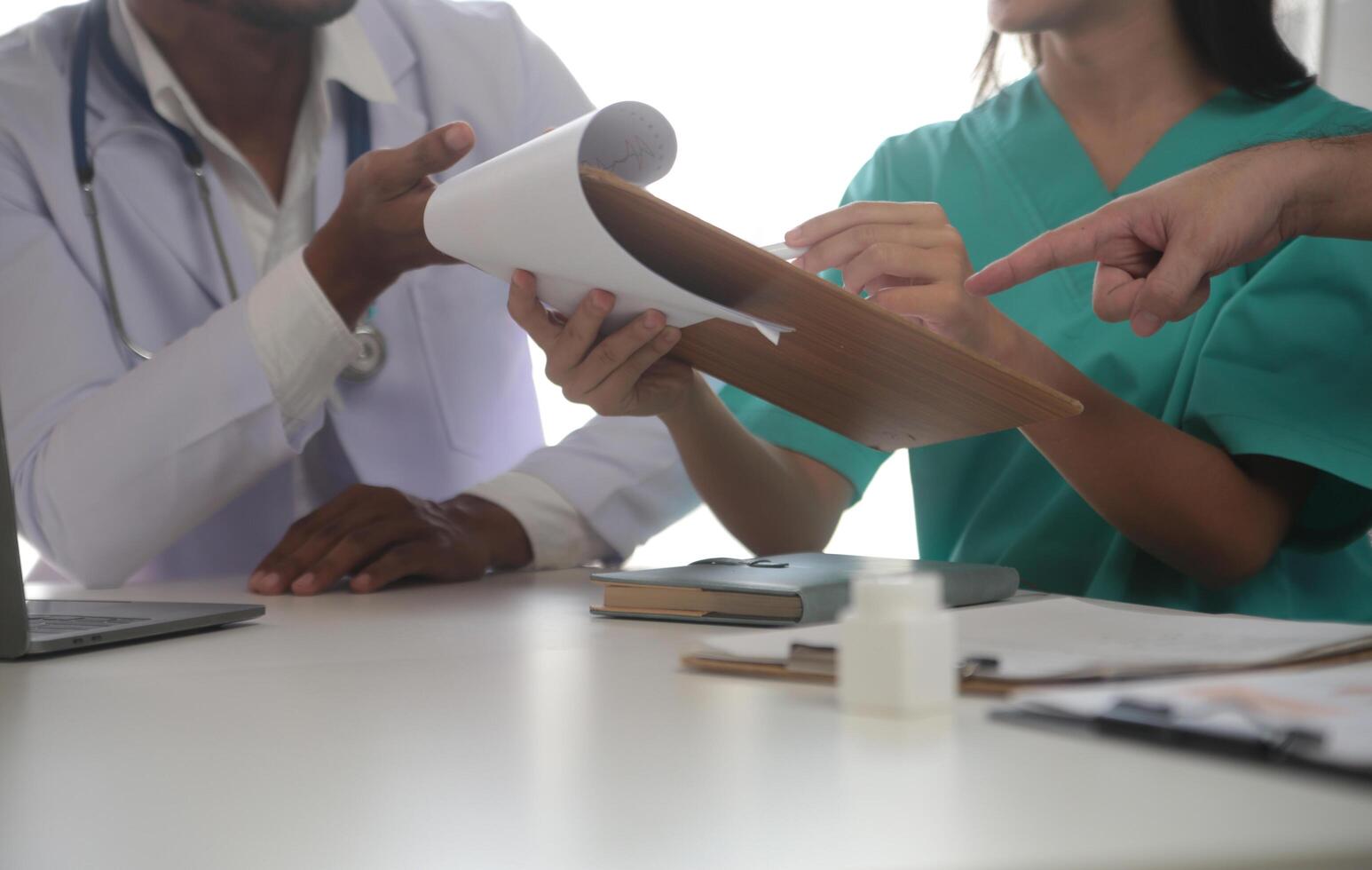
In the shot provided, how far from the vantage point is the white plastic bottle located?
36 centimetres

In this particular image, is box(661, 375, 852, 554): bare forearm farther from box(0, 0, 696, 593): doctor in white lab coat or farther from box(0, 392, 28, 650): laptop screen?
box(0, 392, 28, 650): laptop screen

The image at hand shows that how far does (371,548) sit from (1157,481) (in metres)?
0.58

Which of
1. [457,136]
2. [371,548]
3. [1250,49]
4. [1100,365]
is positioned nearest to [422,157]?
[457,136]

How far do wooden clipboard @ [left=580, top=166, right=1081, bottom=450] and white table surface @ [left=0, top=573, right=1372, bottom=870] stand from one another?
19 cm

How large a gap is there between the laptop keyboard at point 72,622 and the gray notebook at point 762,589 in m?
0.26

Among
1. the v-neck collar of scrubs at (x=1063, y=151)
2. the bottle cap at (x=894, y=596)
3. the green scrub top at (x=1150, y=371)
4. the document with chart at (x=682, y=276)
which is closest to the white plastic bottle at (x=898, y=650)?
the bottle cap at (x=894, y=596)

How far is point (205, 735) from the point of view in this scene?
0.40 m

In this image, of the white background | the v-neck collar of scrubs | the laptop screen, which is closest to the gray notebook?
the laptop screen

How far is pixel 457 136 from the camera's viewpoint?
76 centimetres

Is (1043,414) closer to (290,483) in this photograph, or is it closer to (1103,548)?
(1103,548)

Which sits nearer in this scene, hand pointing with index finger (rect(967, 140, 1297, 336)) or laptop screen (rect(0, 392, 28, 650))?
laptop screen (rect(0, 392, 28, 650))

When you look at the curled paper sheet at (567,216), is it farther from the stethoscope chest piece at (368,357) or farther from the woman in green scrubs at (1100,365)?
the stethoscope chest piece at (368,357)

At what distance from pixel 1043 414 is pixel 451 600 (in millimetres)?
402

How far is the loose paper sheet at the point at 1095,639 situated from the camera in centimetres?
43
